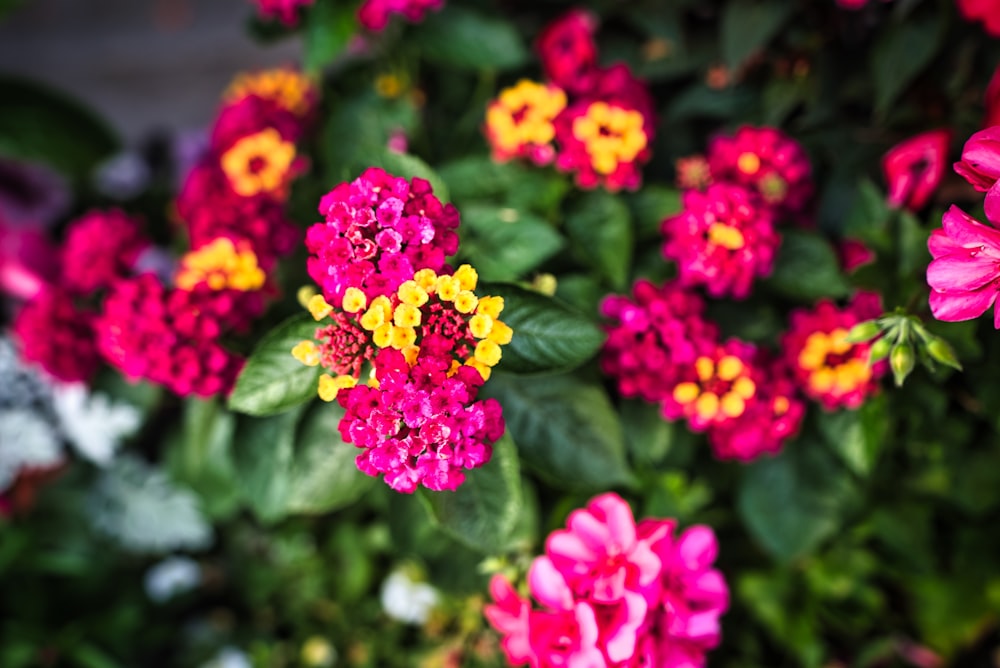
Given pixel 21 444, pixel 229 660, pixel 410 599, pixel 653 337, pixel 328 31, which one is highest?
pixel 328 31

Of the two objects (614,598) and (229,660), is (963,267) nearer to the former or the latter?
(614,598)

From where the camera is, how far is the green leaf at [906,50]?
0.93 m

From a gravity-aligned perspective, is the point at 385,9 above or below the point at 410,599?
above

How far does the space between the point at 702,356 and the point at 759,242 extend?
0.13m

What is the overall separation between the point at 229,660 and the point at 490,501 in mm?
939

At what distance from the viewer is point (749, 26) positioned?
102 cm

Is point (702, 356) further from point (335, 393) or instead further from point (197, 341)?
point (197, 341)

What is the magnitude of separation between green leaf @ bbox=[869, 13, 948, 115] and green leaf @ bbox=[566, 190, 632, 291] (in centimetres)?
36

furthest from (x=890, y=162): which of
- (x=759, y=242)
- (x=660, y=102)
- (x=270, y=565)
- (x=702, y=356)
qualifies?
(x=270, y=565)

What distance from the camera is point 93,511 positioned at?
1.31m

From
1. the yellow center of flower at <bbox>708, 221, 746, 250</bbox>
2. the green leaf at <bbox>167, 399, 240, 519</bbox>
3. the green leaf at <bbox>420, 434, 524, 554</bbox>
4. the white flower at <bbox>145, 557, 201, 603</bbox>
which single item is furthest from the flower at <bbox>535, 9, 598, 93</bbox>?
the white flower at <bbox>145, 557, 201, 603</bbox>

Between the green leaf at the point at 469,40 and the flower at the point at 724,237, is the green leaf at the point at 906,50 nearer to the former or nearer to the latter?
the flower at the point at 724,237

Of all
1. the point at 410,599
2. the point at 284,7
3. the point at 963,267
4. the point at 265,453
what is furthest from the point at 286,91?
the point at 963,267

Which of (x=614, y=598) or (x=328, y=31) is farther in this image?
(x=328, y=31)
